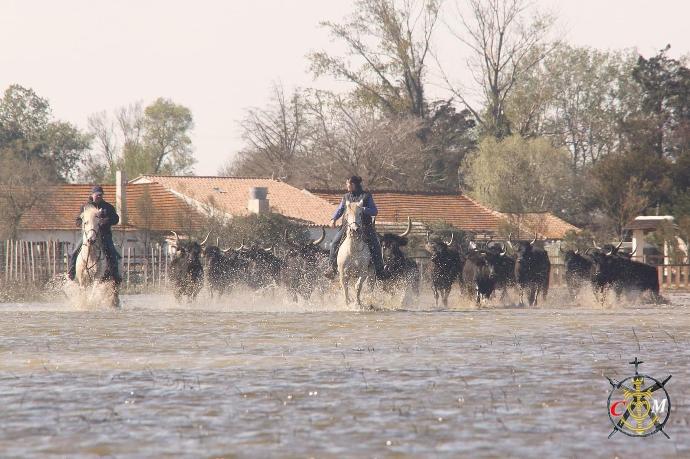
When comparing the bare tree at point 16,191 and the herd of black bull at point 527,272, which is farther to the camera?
the bare tree at point 16,191

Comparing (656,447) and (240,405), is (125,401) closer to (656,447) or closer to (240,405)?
(240,405)

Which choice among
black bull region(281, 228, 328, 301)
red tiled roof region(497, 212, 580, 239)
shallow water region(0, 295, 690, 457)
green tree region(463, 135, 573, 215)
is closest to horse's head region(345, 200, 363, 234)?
shallow water region(0, 295, 690, 457)

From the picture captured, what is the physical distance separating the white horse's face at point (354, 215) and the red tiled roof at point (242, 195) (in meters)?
37.3

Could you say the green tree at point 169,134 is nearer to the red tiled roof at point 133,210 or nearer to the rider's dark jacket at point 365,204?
the red tiled roof at point 133,210

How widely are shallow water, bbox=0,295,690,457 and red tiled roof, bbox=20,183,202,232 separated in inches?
1436

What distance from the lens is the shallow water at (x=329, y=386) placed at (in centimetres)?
938

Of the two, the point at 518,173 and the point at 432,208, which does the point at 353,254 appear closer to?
the point at 432,208

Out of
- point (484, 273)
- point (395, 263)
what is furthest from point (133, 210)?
point (395, 263)

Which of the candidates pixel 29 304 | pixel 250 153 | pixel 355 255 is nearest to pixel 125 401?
pixel 355 255

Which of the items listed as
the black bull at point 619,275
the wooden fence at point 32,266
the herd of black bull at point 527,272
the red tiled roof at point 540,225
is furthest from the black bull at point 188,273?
the red tiled roof at point 540,225

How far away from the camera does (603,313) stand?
82.4ft

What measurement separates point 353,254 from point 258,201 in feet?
123

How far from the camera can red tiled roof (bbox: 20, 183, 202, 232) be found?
60459mm

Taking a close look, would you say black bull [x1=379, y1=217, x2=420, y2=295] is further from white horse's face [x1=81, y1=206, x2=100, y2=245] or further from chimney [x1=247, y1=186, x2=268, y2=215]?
chimney [x1=247, y1=186, x2=268, y2=215]
